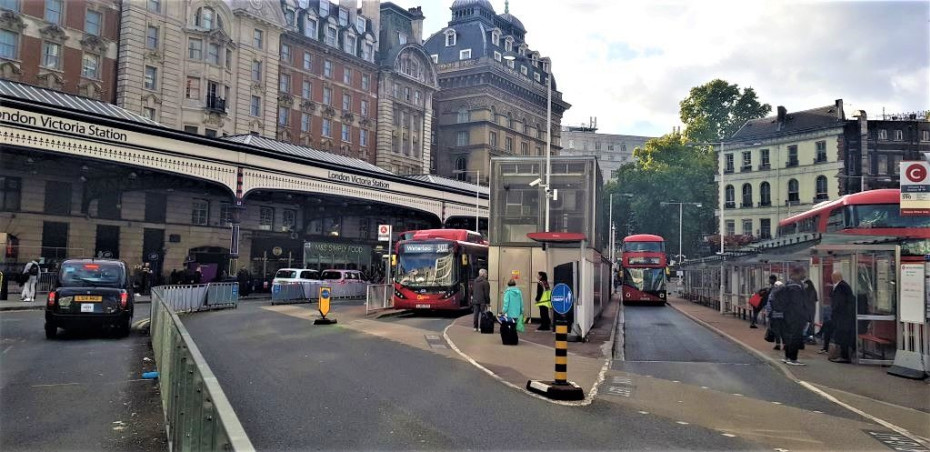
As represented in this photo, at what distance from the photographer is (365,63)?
59.3 m

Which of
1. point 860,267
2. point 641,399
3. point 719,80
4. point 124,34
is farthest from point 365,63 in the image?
point 641,399

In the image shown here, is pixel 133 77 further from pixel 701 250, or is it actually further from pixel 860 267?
pixel 701 250

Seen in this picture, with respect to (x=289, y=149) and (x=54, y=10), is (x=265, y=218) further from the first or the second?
(x=54, y=10)

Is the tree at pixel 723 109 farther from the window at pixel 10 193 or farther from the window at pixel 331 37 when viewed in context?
the window at pixel 10 193

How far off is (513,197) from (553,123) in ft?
235

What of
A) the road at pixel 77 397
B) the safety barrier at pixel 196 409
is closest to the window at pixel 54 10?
the road at pixel 77 397

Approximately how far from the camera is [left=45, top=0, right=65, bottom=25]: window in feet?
121

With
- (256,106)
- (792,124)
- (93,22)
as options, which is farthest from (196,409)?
(792,124)

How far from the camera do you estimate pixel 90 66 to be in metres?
39.0

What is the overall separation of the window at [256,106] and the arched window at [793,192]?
4722 cm

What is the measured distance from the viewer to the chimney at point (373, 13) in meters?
64.0

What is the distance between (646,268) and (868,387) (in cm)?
2863

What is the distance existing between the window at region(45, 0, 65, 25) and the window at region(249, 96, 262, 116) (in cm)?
1315

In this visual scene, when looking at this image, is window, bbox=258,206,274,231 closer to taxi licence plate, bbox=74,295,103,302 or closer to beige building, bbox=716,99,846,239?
taxi licence plate, bbox=74,295,103,302
